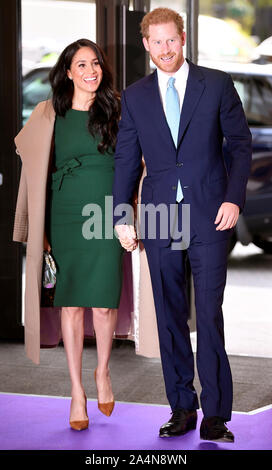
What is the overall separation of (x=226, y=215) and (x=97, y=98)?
789 mm

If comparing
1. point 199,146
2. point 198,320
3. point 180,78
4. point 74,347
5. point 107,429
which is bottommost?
point 107,429

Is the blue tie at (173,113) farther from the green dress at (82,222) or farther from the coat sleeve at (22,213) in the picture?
the coat sleeve at (22,213)

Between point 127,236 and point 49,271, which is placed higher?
point 127,236

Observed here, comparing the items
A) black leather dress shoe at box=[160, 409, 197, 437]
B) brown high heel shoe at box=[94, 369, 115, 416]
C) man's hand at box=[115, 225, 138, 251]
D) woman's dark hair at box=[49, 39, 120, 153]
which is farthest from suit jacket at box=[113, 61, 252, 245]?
brown high heel shoe at box=[94, 369, 115, 416]

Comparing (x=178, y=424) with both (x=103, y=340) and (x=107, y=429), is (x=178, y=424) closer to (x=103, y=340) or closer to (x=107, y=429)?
(x=107, y=429)

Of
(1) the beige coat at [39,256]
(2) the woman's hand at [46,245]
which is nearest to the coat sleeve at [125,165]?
(1) the beige coat at [39,256]

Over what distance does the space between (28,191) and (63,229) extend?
0.21 m

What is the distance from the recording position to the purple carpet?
3.47 meters

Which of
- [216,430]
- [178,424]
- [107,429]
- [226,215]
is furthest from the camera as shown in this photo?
[107,429]

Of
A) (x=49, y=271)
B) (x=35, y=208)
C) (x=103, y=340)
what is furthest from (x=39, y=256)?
(x=103, y=340)

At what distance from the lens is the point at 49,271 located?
3.79 metres

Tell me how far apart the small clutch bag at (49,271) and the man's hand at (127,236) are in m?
0.39
